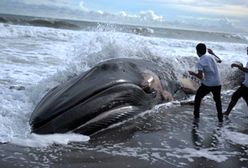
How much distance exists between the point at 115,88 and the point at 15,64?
7981 millimetres

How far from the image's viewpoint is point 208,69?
27.2 feet

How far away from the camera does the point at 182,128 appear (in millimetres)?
7723

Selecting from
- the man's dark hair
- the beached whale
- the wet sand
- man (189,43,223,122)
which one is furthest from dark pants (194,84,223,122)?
the beached whale

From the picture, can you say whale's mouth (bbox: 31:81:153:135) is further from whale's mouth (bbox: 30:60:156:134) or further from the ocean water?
the ocean water

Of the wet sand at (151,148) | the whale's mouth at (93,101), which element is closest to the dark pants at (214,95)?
the wet sand at (151,148)

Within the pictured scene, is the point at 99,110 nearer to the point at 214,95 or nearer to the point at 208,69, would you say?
the point at 208,69

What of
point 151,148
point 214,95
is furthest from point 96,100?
point 214,95

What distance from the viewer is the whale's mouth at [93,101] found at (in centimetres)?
642

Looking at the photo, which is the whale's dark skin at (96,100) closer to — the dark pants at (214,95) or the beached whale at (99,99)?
the beached whale at (99,99)

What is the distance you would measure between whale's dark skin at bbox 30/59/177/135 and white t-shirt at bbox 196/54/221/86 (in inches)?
41.9

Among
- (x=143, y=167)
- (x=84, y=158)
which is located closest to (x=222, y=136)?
(x=143, y=167)

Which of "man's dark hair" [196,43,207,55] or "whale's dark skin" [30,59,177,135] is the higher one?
"man's dark hair" [196,43,207,55]

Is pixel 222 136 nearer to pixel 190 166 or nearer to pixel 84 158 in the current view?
pixel 190 166

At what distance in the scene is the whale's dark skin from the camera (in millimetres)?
6430
